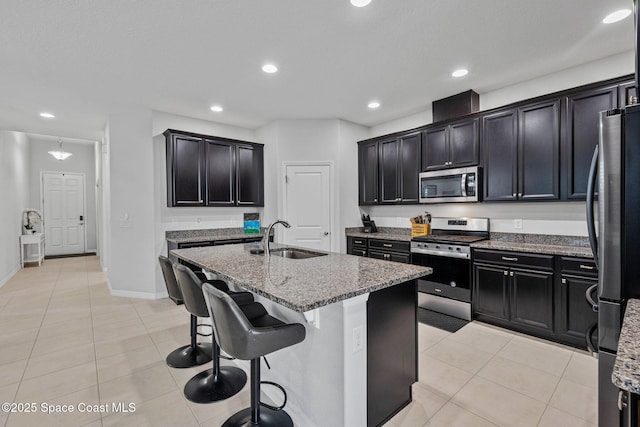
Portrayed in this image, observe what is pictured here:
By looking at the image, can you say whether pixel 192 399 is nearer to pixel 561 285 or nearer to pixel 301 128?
pixel 561 285

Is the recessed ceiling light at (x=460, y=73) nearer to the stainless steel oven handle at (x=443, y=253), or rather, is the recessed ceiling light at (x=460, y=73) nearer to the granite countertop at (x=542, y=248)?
the granite countertop at (x=542, y=248)

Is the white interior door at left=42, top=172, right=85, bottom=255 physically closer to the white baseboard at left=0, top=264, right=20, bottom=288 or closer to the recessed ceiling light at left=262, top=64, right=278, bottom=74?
the white baseboard at left=0, top=264, right=20, bottom=288

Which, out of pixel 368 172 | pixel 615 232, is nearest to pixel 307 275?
pixel 615 232

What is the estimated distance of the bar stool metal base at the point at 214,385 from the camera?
2115mm

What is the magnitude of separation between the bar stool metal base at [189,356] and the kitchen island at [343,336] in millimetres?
753

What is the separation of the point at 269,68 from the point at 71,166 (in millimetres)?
7786

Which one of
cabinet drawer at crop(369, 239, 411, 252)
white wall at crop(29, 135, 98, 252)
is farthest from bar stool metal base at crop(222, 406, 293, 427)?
white wall at crop(29, 135, 98, 252)

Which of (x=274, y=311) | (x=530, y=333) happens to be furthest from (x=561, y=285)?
(x=274, y=311)

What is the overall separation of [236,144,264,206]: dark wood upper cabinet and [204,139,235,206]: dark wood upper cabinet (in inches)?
4.6

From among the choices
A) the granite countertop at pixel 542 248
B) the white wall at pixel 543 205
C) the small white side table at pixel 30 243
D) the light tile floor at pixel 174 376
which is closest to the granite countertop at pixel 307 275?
the light tile floor at pixel 174 376

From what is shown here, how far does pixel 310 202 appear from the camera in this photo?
4.96 meters

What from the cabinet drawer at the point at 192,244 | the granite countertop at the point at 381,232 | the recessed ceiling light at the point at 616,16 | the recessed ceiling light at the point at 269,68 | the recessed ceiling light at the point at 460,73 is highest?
the recessed ceiling light at the point at 269,68

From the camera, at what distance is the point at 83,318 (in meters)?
3.68

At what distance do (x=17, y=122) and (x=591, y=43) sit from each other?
775 centimetres
